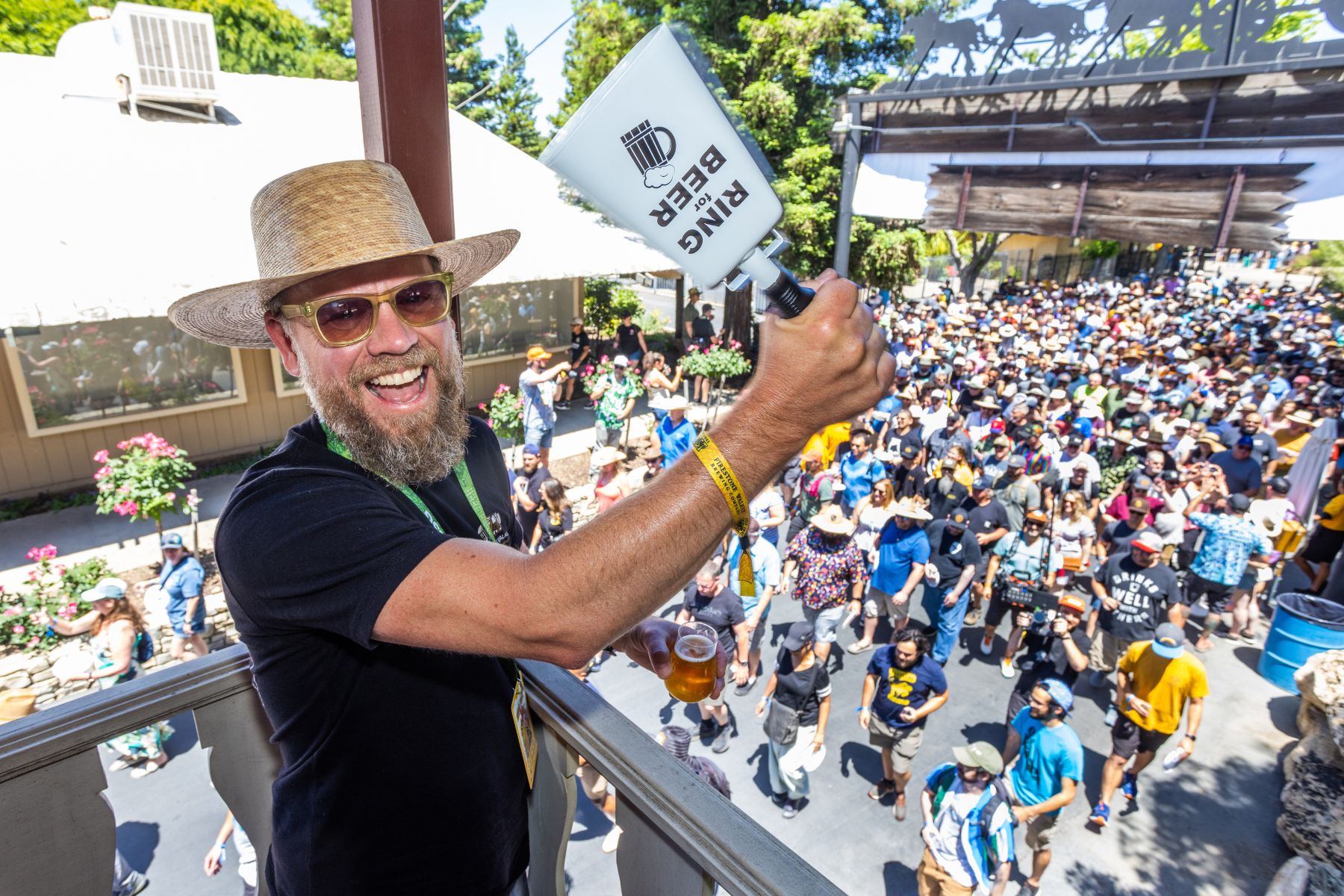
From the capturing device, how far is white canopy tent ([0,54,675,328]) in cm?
774

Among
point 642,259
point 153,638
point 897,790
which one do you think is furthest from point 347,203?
point 642,259

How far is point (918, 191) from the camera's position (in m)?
3.95

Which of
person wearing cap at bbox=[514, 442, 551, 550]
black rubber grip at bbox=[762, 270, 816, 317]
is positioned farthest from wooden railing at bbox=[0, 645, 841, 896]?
person wearing cap at bbox=[514, 442, 551, 550]

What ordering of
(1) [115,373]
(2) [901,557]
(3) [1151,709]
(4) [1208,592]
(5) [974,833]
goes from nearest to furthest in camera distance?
(5) [974,833]
(3) [1151,709]
(2) [901,557]
(4) [1208,592]
(1) [115,373]

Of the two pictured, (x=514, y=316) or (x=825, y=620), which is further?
(x=514, y=316)

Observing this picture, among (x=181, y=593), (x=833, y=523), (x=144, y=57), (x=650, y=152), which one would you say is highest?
(x=144, y=57)

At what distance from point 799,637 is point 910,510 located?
6.50ft

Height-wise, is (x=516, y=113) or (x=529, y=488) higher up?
(x=516, y=113)

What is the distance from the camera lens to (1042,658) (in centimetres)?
540

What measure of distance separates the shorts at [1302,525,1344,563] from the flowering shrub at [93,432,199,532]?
11301mm

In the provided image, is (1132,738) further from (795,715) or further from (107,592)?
(107,592)

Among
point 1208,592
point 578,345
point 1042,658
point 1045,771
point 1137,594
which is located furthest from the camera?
point 578,345

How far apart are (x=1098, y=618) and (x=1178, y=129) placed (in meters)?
4.72

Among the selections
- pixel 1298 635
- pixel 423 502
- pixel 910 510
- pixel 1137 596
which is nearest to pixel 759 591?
pixel 910 510
